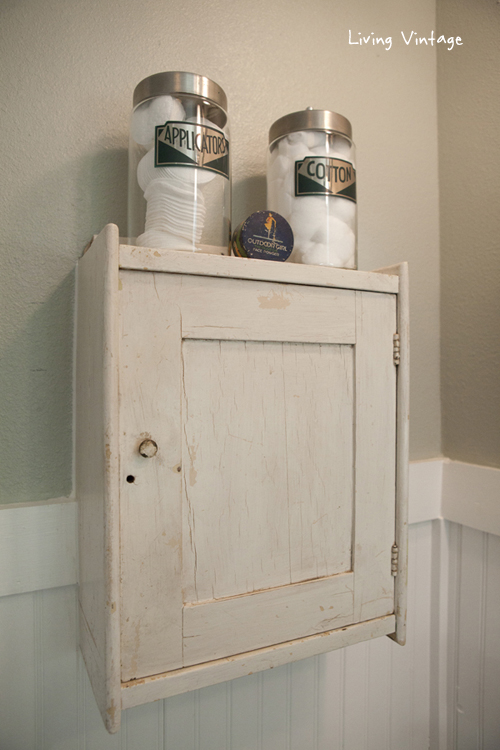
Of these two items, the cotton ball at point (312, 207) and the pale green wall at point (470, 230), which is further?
the pale green wall at point (470, 230)

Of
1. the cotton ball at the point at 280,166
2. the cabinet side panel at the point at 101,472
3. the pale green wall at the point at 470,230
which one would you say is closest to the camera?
the cabinet side panel at the point at 101,472

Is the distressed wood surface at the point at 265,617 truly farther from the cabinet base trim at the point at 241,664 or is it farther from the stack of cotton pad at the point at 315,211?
the stack of cotton pad at the point at 315,211

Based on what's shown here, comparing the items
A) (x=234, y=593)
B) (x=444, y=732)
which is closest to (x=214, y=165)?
(x=234, y=593)

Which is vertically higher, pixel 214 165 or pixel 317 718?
pixel 214 165

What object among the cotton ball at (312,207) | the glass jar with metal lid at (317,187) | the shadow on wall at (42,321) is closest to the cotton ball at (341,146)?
the glass jar with metal lid at (317,187)

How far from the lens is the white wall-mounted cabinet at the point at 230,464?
1.94ft

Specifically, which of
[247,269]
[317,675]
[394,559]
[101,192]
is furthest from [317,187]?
[317,675]

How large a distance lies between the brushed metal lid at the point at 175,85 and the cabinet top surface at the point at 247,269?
275 mm

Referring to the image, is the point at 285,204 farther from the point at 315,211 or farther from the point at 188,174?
the point at 188,174

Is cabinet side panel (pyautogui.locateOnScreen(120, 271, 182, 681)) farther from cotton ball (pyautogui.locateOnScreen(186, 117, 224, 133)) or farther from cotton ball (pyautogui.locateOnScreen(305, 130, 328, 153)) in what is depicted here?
cotton ball (pyautogui.locateOnScreen(305, 130, 328, 153))

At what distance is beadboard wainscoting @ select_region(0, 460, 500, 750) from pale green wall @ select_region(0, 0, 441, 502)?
0.57 ft

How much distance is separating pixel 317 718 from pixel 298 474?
2.27 feet

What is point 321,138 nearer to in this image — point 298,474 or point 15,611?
point 298,474

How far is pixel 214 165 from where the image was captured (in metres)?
0.70
